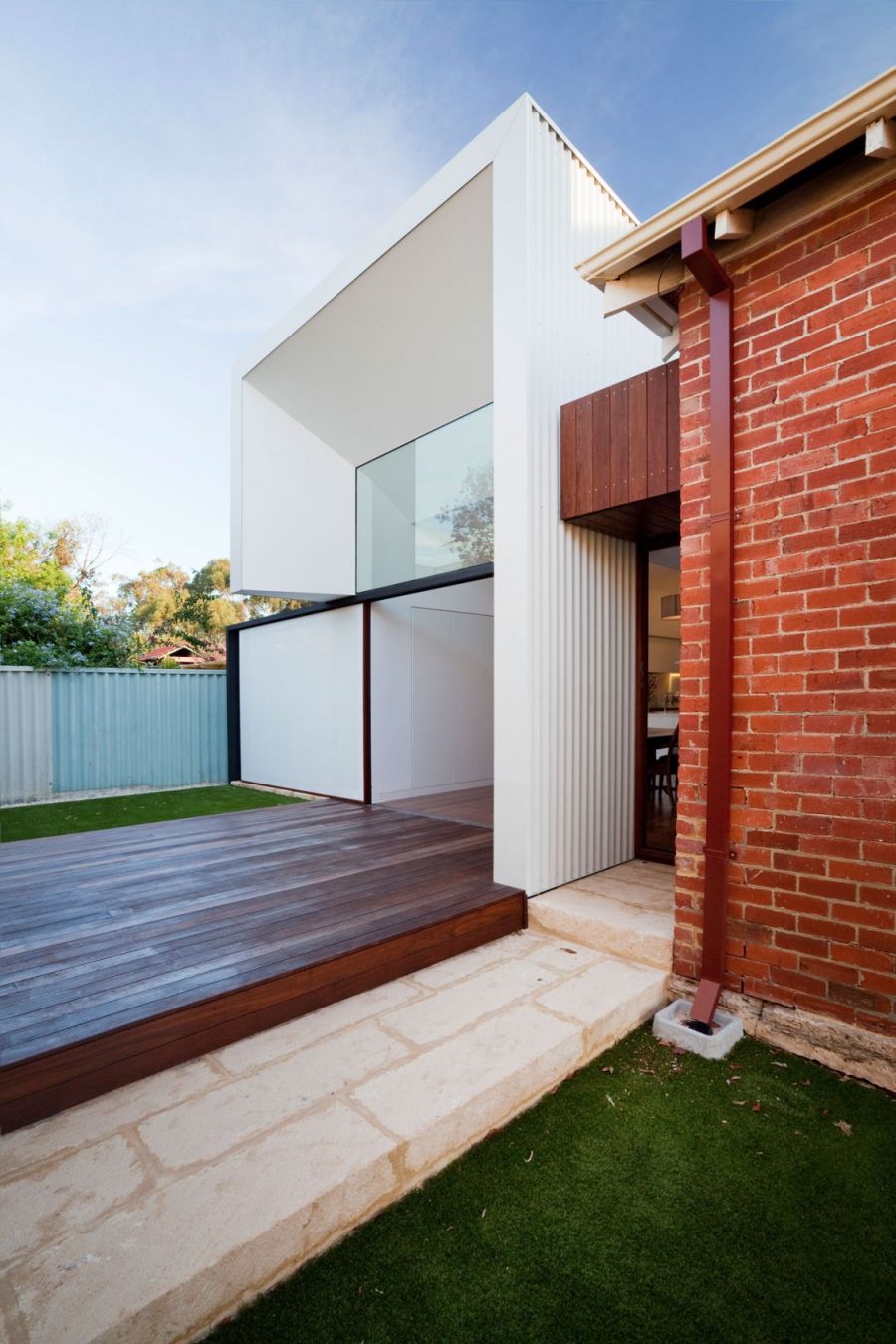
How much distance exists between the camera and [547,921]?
3.51m

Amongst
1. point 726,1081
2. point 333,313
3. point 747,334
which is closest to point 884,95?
point 747,334

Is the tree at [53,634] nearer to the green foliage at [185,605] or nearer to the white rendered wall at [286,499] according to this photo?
the white rendered wall at [286,499]

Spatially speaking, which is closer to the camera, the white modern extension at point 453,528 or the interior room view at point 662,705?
the white modern extension at point 453,528

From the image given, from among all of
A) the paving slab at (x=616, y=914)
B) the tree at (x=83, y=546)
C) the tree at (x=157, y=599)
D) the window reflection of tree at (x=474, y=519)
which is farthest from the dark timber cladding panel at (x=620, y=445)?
the tree at (x=157, y=599)

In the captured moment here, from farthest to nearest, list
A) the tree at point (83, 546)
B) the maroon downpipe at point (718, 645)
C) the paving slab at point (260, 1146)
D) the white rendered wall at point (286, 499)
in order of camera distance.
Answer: the tree at point (83, 546), the white rendered wall at point (286, 499), the maroon downpipe at point (718, 645), the paving slab at point (260, 1146)

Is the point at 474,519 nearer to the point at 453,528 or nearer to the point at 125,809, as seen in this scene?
the point at 453,528

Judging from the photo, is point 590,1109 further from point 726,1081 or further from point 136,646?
point 136,646

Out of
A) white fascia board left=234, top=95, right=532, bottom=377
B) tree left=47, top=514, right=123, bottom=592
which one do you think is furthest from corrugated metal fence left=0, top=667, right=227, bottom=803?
tree left=47, top=514, right=123, bottom=592

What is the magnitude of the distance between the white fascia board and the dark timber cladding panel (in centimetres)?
179

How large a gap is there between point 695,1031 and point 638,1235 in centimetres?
103

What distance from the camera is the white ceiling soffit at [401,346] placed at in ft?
15.4

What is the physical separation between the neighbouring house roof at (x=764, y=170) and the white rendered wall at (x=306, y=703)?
4.67m

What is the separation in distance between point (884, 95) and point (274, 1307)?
391 centimetres

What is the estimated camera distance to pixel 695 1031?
254 centimetres
